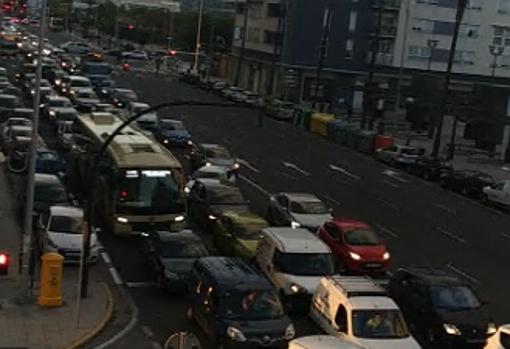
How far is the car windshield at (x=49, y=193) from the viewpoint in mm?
29516

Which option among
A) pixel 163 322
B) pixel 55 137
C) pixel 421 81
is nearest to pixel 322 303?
pixel 163 322

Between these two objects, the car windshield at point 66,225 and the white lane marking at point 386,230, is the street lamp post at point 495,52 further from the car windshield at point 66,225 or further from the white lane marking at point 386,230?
the car windshield at point 66,225

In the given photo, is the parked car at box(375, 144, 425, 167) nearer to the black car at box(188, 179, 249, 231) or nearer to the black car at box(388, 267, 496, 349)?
the black car at box(188, 179, 249, 231)

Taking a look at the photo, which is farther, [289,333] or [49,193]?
[49,193]

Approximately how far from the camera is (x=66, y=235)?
25.1 metres

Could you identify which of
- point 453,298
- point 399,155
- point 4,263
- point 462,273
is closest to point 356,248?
point 462,273

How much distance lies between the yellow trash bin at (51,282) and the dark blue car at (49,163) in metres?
14.2

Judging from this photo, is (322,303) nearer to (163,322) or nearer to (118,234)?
(163,322)

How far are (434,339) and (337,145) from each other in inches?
1609

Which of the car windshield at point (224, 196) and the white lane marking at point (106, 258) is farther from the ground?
the car windshield at point (224, 196)

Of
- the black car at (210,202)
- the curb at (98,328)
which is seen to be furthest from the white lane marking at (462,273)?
the curb at (98,328)

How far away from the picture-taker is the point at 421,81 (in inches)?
2940

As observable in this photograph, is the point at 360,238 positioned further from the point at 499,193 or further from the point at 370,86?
the point at 370,86

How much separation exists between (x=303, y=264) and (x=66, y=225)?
7.00m
